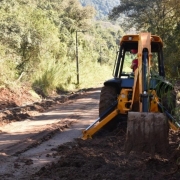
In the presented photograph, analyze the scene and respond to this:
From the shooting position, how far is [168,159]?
5473 millimetres

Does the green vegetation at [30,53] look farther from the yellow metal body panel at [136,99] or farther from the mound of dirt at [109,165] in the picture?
the mound of dirt at [109,165]

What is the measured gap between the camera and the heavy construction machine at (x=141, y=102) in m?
5.79

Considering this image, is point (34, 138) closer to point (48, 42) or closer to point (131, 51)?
point (131, 51)

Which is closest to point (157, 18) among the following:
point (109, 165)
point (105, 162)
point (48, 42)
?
point (48, 42)

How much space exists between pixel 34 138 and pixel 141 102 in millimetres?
2900

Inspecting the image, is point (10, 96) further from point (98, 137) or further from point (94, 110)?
point (98, 137)

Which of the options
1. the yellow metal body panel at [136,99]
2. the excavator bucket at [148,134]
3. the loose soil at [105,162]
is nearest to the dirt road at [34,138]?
the loose soil at [105,162]

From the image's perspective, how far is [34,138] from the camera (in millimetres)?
8156

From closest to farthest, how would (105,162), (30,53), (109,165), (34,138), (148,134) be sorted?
1. (109,165)
2. (105,162)
3. (148,134)
4. (34,138)
5. (30,53)

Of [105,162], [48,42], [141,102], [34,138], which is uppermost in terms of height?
[48,42]

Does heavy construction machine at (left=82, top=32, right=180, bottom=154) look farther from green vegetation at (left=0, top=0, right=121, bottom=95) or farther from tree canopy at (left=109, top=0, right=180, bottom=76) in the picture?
tree canopy at (left=109, top=0, right=180, bottom=76)

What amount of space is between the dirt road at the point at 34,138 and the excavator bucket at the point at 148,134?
4.50 ft

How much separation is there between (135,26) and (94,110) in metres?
20.7

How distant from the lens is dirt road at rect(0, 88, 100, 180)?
573cm
